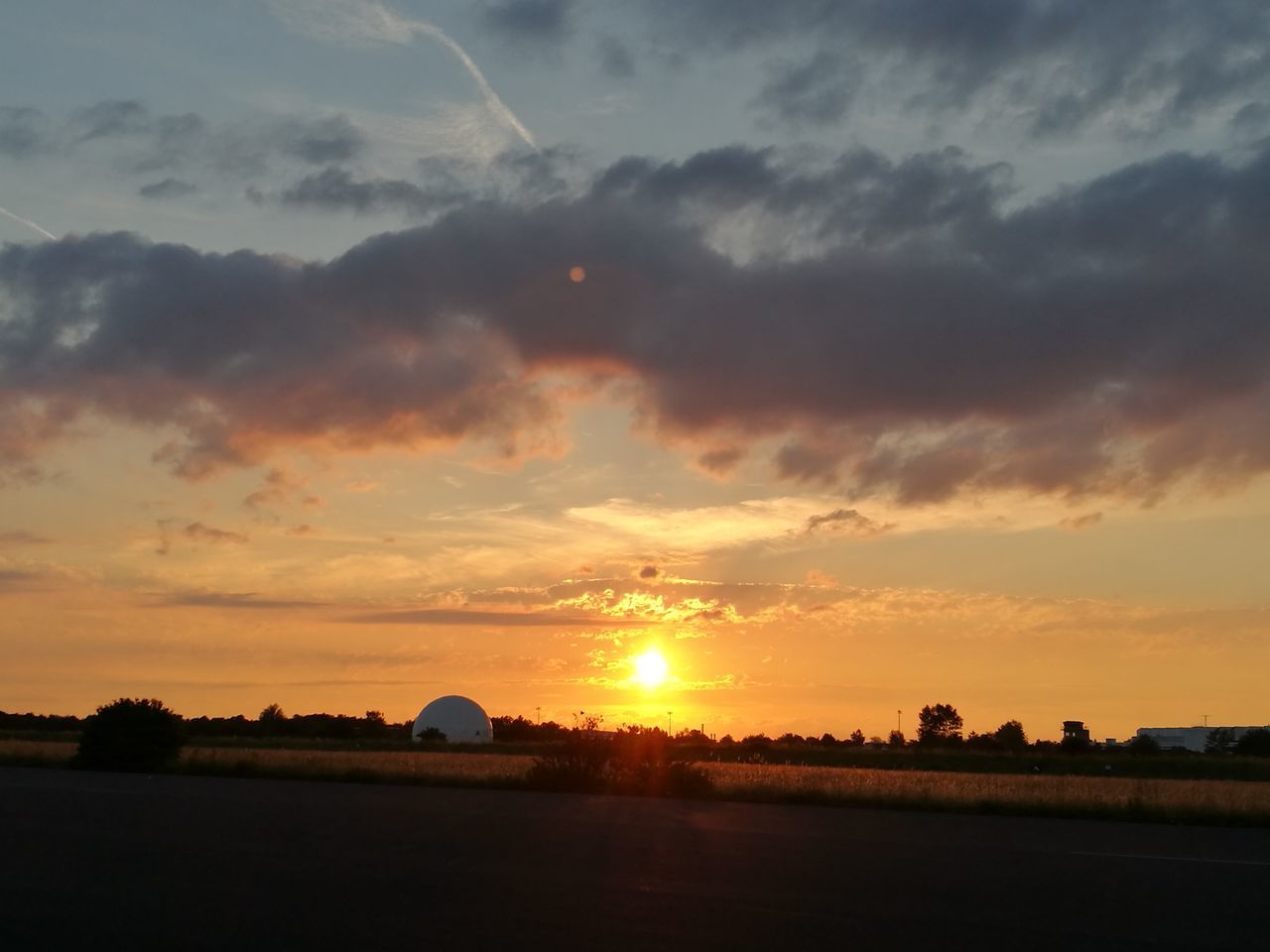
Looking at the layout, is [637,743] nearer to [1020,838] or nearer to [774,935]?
[1020,838]

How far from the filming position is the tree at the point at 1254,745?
9514 cm

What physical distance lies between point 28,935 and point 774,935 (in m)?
5.41

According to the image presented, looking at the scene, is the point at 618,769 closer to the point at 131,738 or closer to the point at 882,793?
the point at 882,793

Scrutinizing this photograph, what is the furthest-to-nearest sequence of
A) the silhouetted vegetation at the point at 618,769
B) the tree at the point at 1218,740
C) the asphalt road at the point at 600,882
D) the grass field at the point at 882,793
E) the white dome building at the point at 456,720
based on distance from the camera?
1. the tree at the point at 1218,740
2. the white dome building at the point at 456,720
3. the silhouetted vegetation at the point at 618,769
4. the grass field at the point at 882,793
5. the asphalt road at the point at 600,882

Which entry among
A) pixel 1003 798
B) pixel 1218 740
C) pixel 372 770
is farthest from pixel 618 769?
pixel 1218 740

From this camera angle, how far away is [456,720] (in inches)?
3361

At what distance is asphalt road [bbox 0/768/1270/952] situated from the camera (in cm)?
973

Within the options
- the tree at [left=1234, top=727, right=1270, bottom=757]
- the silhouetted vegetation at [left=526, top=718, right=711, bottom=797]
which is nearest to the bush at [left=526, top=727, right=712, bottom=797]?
the silhouetted vegetation at [left=526, top=718, right=711, bottom=797]

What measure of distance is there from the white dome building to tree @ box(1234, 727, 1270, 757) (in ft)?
178

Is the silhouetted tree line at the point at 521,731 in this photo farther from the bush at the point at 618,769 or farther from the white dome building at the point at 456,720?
the bush at the point at 618,769

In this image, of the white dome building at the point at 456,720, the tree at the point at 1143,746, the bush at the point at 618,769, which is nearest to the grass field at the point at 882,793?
the bush at the point at 618,769

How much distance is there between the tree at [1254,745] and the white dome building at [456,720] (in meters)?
54.4

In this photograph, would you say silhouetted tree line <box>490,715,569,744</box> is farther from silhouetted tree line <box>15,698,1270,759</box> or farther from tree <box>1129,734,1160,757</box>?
tree <box>1129,734,1160,757</box>

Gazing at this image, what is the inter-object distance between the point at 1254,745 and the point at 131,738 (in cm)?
8195
